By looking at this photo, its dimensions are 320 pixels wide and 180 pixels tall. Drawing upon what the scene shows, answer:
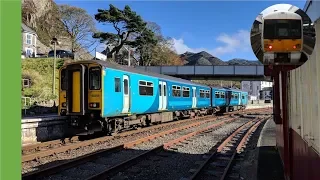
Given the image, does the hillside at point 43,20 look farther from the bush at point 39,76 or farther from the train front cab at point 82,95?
the train front cab at point 82,95

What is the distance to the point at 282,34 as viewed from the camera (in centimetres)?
285

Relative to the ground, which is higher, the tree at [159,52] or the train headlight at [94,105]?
the tree at [159,52]

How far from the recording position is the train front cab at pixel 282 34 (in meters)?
2.82

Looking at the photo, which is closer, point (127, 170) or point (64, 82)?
point (127, 170)

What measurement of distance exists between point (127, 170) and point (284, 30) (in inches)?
205

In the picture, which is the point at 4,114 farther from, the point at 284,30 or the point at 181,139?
the point at 181,139

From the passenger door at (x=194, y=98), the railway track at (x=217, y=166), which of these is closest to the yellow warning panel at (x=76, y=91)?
the railway track at (x=217, y=166)

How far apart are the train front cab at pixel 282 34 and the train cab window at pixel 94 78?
9.10 meters

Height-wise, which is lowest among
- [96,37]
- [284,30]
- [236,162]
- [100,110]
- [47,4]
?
[236,162]

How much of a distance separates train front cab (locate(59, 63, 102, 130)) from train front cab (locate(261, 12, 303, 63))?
29.6ft

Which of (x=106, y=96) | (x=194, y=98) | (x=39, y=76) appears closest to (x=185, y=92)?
(x=194, y=98)

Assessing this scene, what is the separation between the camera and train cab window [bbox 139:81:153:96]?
46.7ft

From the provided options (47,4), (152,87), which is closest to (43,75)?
(152,87)

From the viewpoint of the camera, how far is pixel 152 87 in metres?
15.7
